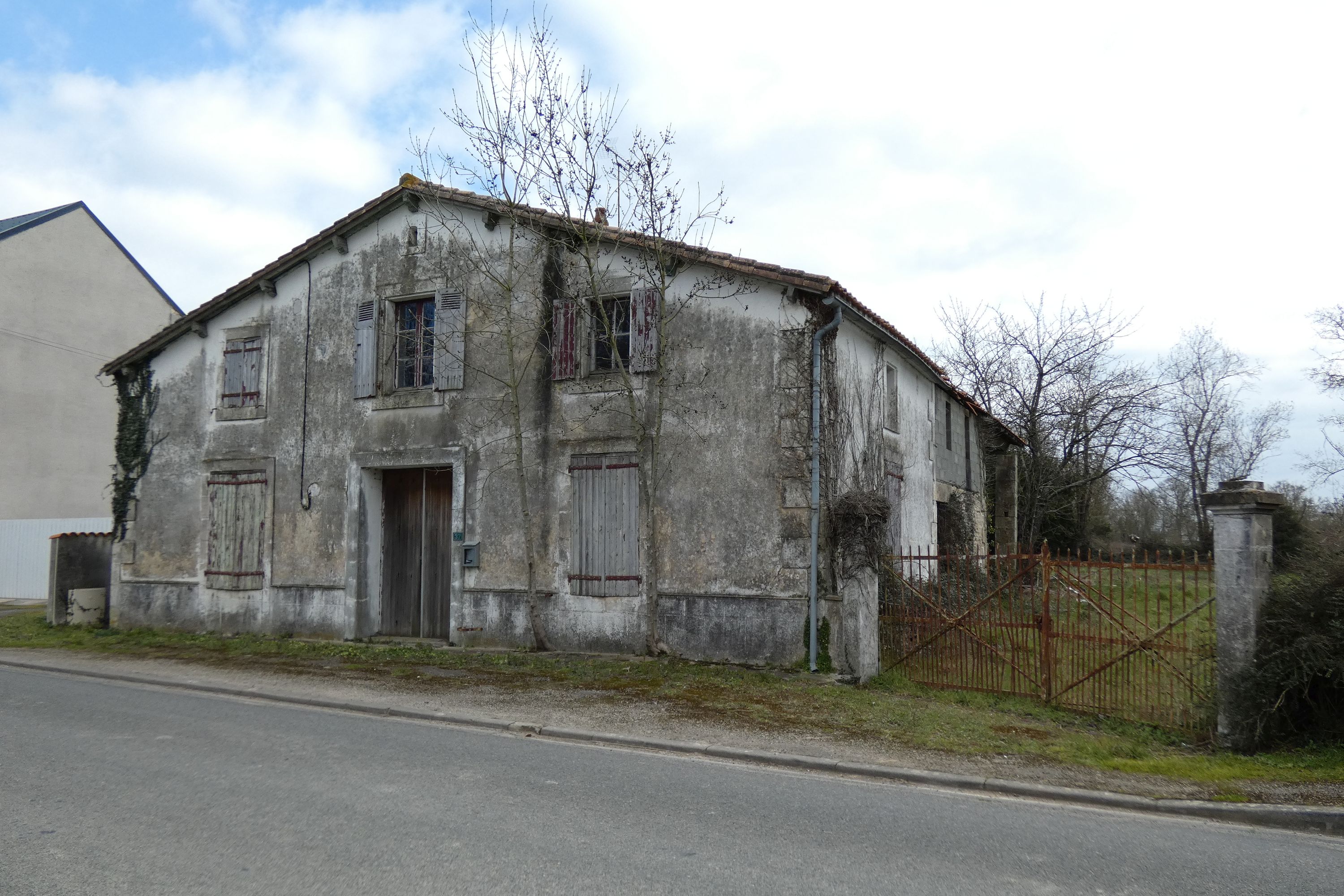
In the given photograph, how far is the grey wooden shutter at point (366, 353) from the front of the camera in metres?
14.0

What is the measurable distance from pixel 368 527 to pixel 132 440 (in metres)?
5.59

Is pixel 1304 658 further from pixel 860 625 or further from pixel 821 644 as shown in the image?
pixel 821 644

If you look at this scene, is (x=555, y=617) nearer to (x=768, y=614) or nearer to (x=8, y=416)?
(x=768, y=614)

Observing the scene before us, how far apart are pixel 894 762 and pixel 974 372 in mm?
19991

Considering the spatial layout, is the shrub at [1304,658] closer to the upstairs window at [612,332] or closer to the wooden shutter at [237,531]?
→ the upstairs window at [612,332]

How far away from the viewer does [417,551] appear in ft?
46.2

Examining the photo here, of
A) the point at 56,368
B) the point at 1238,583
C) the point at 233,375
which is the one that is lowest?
the point at 1238,583

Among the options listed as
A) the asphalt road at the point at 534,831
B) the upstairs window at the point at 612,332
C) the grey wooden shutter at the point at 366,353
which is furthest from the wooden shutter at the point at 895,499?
the grey wooden shutter at the point at 366,353

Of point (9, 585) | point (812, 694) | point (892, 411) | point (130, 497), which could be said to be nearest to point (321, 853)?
point (812, 694)

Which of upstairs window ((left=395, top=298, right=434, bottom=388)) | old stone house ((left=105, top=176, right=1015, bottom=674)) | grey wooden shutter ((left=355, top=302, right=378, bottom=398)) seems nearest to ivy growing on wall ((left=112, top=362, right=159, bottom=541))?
old stone house ((left=105, top=176, right=1015, bottom=674))

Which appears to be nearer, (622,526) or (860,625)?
(860,625)

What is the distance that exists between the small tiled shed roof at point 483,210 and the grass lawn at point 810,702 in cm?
466

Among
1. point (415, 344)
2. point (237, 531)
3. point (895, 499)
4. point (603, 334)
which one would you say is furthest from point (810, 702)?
point (237, 531)

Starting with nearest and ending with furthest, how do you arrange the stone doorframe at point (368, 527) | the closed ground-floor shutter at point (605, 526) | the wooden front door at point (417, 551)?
the closed ground-floor shutter at point (605, 526), the stone doorframe at point (368, 527), the wooden front door at point (417, 551)
